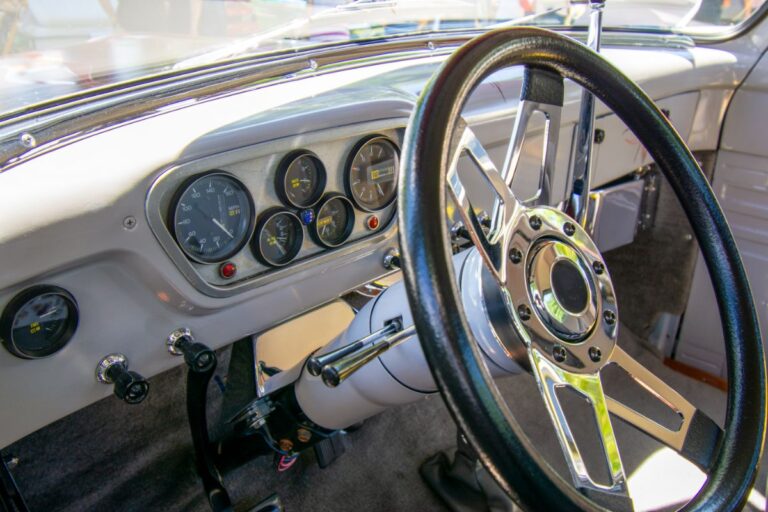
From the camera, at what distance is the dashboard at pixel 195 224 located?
0.98 m

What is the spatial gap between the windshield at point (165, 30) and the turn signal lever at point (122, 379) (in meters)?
0.43

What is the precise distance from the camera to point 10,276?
92cm

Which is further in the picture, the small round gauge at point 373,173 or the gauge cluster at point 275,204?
the small round gauge at point 373,173

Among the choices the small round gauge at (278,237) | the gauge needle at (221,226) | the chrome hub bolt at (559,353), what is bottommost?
the chrome hub bolt at (559,353)

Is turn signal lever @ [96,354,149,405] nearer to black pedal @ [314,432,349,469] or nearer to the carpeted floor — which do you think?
the carpeted floor

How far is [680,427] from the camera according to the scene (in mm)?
1020

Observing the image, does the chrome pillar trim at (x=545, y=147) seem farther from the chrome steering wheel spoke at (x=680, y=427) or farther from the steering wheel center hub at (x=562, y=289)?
the chrome steering wheel spoke at (x=680, y=427)

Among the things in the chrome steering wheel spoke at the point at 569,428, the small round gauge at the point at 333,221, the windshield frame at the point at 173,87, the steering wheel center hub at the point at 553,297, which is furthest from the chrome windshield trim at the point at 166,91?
the chrome steering wheel spoke at the point at 569,428

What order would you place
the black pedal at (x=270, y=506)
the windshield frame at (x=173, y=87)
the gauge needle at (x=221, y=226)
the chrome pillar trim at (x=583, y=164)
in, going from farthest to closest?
the black pedal at (x=270, y=506), the chrome pillar trim at (x=583, y=164), the gauge needle at (x=221, y=226), the windshield frame at (x=173, y=87)

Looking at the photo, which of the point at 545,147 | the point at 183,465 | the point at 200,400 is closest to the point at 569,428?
the point at 545,147

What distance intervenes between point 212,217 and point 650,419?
75 centimetres

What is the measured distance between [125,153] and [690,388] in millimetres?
2063


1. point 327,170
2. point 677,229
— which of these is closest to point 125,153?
point 327,170

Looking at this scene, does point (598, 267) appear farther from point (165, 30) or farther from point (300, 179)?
point (165, 30)
